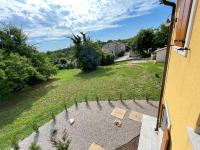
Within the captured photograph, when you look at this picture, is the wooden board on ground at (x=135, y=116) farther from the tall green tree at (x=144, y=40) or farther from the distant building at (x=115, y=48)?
the distant building at (x=115, y=48)

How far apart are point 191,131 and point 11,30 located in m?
21.9

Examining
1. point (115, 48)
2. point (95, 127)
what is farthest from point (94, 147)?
point (115, 48)

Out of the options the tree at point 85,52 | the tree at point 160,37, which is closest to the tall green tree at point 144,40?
the tree at point 160,37

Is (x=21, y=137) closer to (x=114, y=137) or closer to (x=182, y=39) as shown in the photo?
(x=114, y=137)

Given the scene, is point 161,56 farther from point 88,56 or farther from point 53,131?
point 53,131

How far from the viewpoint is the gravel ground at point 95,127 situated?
254 inches

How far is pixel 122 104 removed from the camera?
9086mm

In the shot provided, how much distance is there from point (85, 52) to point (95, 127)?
15440 millimetres

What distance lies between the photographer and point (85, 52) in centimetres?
2142

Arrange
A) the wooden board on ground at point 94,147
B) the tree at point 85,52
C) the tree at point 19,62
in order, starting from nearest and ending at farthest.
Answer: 1. the wooden board on ground at point 94,147
2. the tree at point 19,62
3. the tree at point 85,52

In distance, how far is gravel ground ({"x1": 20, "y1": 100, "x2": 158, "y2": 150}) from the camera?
645 cm

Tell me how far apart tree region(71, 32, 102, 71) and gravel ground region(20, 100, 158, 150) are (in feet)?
41.8

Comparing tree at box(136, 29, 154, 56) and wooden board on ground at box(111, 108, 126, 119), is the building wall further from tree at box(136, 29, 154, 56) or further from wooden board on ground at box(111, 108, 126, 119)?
tree at box(136, 29, 154, 56)

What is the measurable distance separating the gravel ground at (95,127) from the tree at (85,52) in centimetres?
1275
